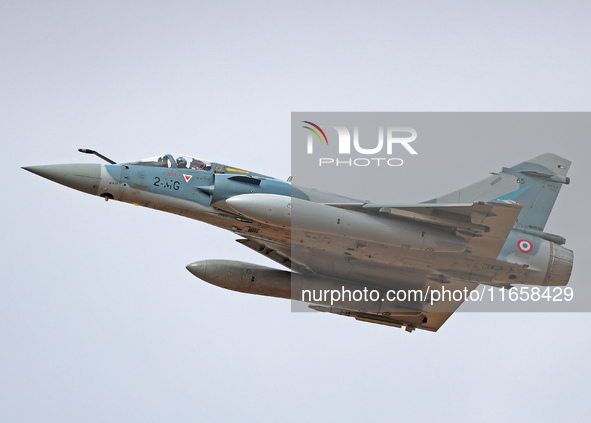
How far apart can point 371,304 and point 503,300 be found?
3.47 metres

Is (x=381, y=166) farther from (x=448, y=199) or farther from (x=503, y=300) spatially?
(x=503, y=300)

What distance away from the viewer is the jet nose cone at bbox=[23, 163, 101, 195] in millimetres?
19484

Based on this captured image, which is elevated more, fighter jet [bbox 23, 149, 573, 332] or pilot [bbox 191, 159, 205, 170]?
pilot [bbox 191, 159, 205, 170]

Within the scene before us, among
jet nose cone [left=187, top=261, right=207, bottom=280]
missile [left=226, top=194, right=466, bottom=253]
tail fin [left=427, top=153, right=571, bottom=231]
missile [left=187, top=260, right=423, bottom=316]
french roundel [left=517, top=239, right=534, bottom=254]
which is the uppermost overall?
tail fin [left=427, top=153, right=571, bottom=231]

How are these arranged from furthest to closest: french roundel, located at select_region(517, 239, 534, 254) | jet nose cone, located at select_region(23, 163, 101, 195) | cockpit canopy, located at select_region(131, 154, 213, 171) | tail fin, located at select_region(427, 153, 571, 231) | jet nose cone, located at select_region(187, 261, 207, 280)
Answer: jet nose cone, located at select_region(187, 261, 207, 280)
tail fin, located at select_region(427, 153, 571, 231)
french roundel, located at select_region(517, 239, 534, 254)
cockpit canopy, located at select_region(131, 154, 213, 171)
jet nose cone, located at select_region(23, 163, 101, 195)

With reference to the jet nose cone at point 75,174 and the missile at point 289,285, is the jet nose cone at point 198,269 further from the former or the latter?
the jet nose cone at point 75,174

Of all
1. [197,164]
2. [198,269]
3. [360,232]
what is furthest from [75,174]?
[360,232]

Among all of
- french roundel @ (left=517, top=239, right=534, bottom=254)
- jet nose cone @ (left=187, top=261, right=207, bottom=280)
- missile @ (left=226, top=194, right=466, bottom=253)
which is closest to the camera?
missile @ (left=226, top=194, right=466, bottom=253)

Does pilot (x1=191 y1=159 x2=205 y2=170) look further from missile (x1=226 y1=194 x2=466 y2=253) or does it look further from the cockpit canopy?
missile (x1=226 y1=194 x2=466 y2=253)

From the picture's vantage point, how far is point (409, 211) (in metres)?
19.9

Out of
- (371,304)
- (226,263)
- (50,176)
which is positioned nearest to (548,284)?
(371,304)

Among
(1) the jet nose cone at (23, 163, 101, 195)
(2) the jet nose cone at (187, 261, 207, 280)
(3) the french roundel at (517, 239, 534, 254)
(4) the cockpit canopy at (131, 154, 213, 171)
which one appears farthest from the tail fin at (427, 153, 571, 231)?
(1) the jet nose cone at (23, 163, 101, 195)

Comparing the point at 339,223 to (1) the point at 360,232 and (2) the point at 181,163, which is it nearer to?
(1) the point at 360,232

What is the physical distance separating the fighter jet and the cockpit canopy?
2 cm
